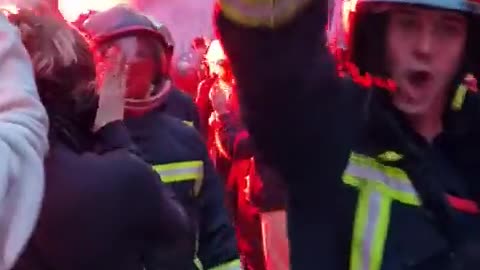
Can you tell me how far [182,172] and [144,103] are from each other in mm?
258

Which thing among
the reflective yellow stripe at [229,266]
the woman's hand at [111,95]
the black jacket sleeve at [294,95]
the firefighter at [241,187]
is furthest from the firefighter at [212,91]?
the black jacket sleeve at [294,95]

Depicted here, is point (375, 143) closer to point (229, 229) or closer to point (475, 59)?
point (475, 59)

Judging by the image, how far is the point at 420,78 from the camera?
6.19 ft

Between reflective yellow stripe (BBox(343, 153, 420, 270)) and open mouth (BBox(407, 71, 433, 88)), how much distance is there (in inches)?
6.0

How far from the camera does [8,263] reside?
2.09 m

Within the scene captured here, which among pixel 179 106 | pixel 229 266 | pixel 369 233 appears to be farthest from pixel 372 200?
pixel 179 106

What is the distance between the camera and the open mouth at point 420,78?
6.15 ft

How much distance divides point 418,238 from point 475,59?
39 centimetres

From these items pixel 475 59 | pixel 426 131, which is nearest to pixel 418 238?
pixel 426 131

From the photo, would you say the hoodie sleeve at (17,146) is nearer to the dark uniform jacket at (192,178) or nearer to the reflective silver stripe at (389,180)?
the reflective silver stripe at (389,180)

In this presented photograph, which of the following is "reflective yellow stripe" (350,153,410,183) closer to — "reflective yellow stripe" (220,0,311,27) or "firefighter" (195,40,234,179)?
"reflective yellow stripe" (220,0,311,27)

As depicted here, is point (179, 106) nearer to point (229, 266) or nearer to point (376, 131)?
point (229, 266)

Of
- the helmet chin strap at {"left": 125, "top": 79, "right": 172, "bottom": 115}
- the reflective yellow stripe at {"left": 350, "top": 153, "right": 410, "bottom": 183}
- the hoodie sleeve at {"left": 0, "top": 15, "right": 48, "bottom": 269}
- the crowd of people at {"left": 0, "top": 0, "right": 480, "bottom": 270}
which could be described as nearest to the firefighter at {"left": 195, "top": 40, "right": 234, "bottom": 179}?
Answer: the helmet chin strap at {"left": 125, "top": 79, "right": 172, "bottom": 115}

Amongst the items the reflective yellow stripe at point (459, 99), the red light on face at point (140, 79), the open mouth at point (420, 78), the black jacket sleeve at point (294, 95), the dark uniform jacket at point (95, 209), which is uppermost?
the black jacket sleeve at point (294, 95)
